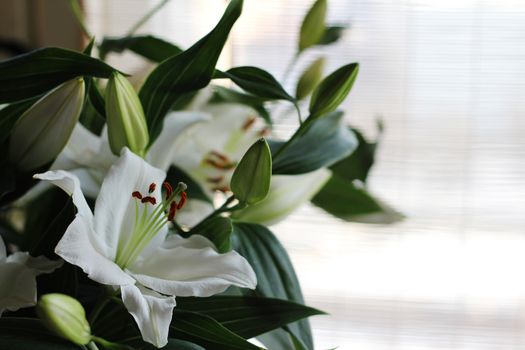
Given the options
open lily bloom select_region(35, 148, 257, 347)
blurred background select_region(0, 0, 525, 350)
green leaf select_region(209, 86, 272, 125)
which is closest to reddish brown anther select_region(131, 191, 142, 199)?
open lily bloom select_region(35, 148, 257, 347)

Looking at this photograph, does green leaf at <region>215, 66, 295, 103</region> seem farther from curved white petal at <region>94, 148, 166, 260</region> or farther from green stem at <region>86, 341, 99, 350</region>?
green stem at <region>86, 341, 99, 350</region>

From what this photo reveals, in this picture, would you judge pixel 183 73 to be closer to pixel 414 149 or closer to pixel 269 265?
pixel 269 265

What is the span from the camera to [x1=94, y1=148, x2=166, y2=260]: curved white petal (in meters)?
0.41

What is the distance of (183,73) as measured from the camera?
0.47 m

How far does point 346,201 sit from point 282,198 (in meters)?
0.09

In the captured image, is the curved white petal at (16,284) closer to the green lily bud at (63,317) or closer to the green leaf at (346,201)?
the green lily bud at (63,317)

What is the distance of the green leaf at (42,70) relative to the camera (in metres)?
0.44

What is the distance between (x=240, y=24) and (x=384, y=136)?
26 cm

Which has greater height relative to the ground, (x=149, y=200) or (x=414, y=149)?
(x=149, y=200)

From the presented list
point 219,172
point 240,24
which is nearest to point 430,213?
point 240,24

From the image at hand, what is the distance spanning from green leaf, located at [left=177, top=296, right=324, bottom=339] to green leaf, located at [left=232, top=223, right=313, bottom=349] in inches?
1.5

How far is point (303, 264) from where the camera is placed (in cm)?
112

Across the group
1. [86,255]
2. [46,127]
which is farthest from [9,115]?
[86,255]

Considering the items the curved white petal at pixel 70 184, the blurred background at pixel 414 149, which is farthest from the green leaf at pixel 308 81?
the blurred background at pixel 414 149
